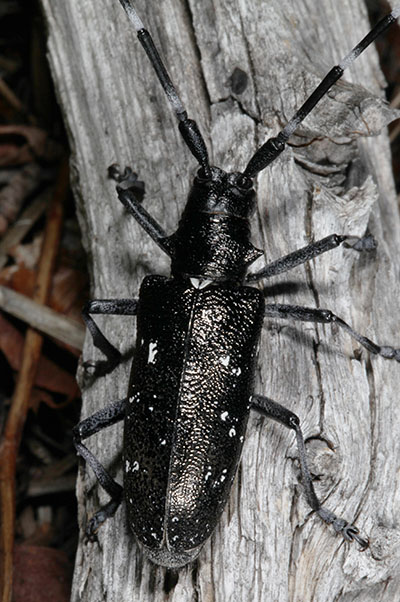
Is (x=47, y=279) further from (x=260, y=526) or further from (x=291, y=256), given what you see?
(x=260, y=526)

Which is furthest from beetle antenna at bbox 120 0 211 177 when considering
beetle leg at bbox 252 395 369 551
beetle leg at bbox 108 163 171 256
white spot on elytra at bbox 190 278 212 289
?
beetle leg at bbox 252 395 369 551

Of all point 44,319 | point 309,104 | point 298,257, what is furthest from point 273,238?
point 44,319

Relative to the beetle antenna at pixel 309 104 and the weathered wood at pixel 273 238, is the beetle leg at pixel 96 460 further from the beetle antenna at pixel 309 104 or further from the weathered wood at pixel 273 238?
the beetle antenna at pixel 309 104

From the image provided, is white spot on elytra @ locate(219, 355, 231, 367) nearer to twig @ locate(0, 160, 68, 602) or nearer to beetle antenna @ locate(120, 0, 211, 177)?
beetle antenna @ locate(120, 0, 211, 177)

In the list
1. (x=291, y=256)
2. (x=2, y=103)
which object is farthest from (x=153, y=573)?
(x=2, y=103)

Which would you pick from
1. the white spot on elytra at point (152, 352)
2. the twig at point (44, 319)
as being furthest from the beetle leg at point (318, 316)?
the twig at point (44, 319)

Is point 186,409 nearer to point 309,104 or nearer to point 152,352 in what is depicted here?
point 152,352
